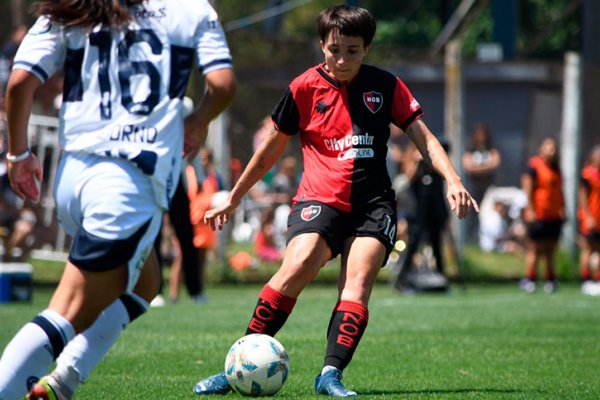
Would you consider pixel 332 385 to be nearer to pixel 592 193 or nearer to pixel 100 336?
pixel 100 336

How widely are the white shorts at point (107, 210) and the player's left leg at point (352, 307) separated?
1736mm

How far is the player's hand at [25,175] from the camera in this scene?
4.48m

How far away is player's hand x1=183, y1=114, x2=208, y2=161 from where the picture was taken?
15.5 feet

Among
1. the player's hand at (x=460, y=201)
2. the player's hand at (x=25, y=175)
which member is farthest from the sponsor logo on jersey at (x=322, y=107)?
the player's hand at (x=25, y=175)

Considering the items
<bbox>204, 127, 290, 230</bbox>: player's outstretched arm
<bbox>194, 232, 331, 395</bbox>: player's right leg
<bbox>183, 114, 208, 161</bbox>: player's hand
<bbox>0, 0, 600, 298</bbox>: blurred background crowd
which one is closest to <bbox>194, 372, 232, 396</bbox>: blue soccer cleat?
<bbox>194, 232, 331, 395</bbox>: player's right leg

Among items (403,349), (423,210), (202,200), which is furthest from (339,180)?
(423,210)

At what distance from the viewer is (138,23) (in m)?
4.49

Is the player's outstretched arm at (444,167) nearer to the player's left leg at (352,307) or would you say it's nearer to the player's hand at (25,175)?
the player's left leg at (352,307)

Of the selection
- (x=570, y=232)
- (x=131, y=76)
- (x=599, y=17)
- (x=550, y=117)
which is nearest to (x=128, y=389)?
(x=131, y=76)

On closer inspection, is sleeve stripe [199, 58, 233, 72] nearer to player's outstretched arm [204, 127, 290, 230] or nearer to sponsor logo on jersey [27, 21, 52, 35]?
sponsor logo on jersey [27, 21, 52, 35]

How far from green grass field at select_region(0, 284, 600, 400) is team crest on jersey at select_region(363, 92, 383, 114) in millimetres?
1478

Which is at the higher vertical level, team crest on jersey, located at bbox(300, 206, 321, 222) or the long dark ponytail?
the long dark ponytail

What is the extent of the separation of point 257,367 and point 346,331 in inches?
19.3

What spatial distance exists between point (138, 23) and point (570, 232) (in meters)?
15.0
